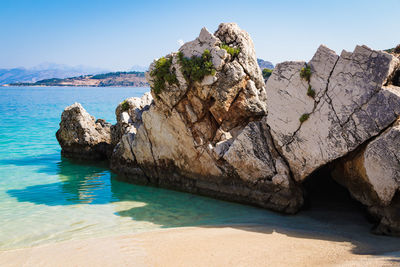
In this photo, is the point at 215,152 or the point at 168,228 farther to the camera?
the point at 215,152

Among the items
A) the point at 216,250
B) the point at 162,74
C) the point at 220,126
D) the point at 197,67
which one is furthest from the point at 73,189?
the point at 216,250

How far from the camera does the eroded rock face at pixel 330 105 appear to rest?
10836mm

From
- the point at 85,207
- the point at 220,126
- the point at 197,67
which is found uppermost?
the point at 197,67

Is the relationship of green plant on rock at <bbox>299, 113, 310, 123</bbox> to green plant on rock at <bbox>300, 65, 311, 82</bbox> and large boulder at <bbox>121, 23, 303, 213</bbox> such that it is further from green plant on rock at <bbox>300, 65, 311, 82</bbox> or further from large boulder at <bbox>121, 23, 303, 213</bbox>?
large boulder at <bbox>121, 23, 303, 213</bbox>

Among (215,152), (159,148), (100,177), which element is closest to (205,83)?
(215,152)

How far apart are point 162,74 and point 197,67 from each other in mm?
1853

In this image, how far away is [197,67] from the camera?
14.3 m

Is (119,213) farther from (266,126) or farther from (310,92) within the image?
(310,92)

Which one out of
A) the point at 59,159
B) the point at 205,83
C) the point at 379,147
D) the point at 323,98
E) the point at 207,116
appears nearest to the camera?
the point at 379,147

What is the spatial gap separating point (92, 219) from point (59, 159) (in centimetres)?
1241

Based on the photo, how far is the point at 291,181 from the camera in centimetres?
1280

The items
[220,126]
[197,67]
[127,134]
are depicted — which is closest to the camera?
[197,67]

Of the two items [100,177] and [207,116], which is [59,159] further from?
[207,116]

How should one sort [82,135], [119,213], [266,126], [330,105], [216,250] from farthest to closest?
1. [82,135]
2. [119,213]
3. [266,126]
4. [330,105]
5. [216,250]
